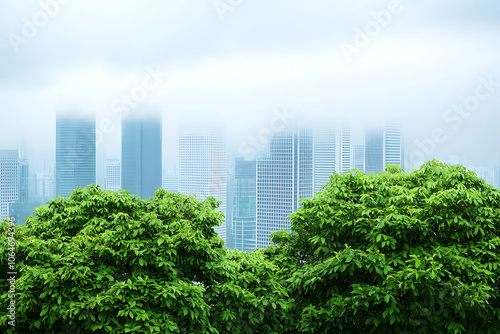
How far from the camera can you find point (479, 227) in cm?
395

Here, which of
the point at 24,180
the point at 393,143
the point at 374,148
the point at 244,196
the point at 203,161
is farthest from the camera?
the point at 203,161

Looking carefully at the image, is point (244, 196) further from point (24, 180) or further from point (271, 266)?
point (24, 180)

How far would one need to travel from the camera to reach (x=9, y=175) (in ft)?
19.5

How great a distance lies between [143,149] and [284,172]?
12.8ft

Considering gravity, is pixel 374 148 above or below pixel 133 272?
above

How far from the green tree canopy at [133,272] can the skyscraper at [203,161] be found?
9.66 ft

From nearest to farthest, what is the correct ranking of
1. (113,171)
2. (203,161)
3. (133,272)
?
(133,272) < (203,161) < (113,171)

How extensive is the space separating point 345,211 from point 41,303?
3015mm

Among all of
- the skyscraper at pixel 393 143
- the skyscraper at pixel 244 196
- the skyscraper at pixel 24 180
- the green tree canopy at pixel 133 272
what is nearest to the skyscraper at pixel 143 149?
the skyscraper at pixel 244 196

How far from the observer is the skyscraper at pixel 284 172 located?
22.0 ft

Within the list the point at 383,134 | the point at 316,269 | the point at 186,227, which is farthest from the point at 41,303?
the point at 383,134

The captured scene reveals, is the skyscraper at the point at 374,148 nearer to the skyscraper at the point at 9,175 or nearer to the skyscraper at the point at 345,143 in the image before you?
the skyscraper at the point at 345,143

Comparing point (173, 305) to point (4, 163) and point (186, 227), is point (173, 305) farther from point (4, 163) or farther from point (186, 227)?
point (4, 163)

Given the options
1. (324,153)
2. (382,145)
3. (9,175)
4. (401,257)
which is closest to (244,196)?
(324,153)
